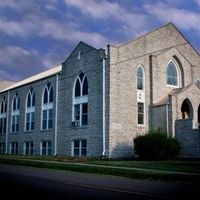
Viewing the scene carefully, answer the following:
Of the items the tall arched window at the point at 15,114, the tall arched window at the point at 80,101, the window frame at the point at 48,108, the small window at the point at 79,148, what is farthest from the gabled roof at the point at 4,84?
the small window at the point at 79,148

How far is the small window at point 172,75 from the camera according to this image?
40.3 metres

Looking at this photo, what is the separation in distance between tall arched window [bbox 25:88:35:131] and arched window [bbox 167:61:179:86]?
16107 millimetres

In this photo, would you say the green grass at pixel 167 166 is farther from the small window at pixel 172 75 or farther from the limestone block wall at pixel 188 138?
the small window at pixel 172 75

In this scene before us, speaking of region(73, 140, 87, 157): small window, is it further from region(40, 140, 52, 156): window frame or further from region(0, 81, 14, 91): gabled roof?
region(0, 81, 14, 91): gabled roof

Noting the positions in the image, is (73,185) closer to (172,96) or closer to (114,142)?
(114,142)

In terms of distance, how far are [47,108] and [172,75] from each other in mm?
13642

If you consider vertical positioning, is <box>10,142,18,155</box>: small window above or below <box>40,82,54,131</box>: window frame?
below

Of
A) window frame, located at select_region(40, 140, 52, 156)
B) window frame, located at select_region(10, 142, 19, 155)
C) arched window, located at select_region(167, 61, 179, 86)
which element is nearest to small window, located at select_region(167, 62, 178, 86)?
arched window, located at select_region(167, 61, 179, 86)

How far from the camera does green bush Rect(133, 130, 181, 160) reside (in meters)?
31.7

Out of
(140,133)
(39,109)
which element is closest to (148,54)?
(140,133)

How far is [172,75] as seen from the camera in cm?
4069

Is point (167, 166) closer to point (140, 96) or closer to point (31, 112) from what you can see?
point (140, 96)

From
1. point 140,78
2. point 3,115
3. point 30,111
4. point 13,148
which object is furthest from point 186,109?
point 3,115

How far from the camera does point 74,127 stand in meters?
38.6
